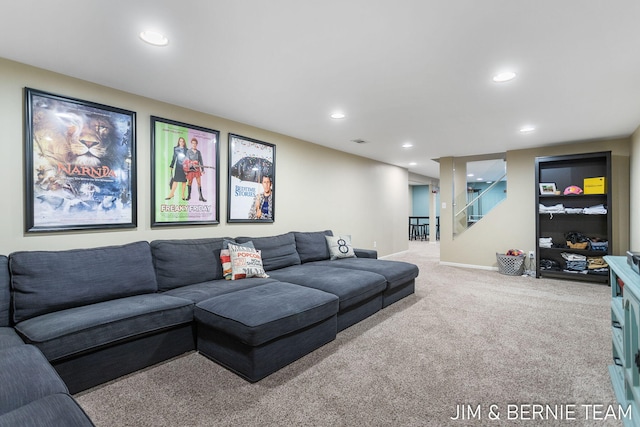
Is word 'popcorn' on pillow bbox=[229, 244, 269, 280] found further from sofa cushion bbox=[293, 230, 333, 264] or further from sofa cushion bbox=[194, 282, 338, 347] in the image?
sofa cushion bbox=[293, 230, 333, 264]

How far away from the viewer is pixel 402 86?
2863 millimetres

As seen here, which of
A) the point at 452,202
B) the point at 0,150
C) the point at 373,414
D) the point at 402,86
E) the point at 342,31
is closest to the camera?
the point at 373,414

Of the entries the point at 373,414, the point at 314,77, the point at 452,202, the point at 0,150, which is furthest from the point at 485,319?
the point at 0,150

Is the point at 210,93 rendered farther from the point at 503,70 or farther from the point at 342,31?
the point at 503,70

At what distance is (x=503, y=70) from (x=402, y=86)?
0.80 metres

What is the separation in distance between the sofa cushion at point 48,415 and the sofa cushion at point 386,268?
2.94 metres

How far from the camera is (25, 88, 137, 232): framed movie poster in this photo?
8.13ft

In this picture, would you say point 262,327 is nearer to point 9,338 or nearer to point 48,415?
point 48,415

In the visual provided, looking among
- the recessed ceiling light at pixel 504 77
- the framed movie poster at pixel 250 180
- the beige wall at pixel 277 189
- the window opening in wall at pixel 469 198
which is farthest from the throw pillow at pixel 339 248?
the window opening in wall at pixel 469 198

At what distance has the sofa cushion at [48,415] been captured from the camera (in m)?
1.03

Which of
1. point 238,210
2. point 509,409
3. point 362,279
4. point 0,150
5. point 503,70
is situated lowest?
point 509,409

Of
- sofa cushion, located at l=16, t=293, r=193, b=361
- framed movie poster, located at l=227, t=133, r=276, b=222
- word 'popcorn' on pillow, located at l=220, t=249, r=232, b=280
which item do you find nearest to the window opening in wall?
framed movie poster, located at l=227, t=133, r=276, b=222

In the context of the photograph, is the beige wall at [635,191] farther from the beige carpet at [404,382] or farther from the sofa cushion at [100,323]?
the sofa cushion at [100,323]

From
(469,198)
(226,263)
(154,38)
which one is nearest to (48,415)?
(154,38)
